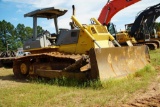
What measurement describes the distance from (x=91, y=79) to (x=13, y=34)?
220 feet

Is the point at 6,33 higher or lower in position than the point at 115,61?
higher

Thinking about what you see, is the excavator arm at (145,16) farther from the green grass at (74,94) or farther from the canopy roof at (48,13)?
the green grass at (74,94)

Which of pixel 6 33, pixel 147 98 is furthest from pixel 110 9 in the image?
pixel 6 33

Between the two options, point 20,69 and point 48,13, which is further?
point 20,69

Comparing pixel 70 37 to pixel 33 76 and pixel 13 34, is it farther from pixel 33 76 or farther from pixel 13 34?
pixel 13 34

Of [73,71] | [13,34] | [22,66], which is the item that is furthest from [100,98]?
[13,34]

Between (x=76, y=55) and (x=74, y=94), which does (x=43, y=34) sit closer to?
(x=76, y=55)

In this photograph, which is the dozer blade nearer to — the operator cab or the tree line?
the operator cab

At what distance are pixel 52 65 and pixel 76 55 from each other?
880 mm

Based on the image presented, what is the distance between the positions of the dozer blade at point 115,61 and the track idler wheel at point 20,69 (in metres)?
3.61

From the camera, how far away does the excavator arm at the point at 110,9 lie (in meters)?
18.0

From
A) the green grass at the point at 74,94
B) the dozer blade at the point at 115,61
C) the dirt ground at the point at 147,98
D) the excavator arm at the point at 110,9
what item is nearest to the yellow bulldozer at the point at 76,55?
the dozer blade at the point at 115,61

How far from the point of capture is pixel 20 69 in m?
10.4

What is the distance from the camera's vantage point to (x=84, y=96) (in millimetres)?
6000
